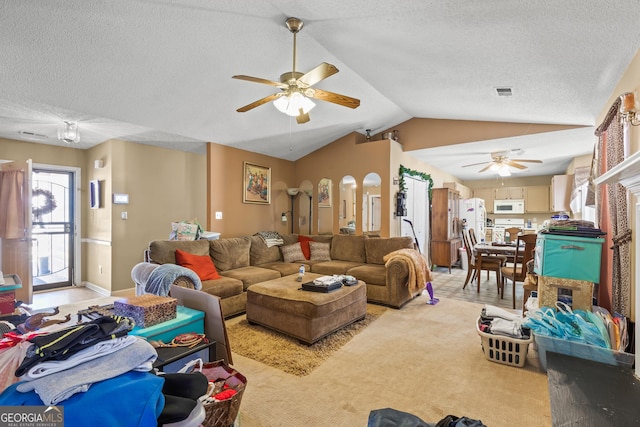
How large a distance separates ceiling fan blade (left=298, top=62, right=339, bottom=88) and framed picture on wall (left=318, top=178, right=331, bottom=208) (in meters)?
3.61

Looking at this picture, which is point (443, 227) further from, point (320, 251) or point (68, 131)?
point (68, 131)

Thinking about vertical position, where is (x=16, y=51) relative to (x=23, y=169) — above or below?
above

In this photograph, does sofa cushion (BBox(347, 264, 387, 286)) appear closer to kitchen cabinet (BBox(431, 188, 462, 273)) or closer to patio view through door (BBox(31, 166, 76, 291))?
kitchen cabinet (BBox(431, 188, 462, 273))

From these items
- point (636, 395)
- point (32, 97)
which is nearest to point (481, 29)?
point (636, 395)

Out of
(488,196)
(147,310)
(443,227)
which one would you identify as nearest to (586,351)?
(147,310)

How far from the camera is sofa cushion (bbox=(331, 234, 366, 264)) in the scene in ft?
16.0

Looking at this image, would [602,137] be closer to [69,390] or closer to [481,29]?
[481,29]

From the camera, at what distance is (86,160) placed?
5215 mm

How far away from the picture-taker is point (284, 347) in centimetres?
275

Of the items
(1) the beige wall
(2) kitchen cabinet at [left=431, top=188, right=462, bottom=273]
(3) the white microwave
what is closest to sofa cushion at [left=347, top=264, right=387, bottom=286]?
(1) the beige wall

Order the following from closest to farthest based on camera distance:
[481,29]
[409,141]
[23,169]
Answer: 1. [481,29]
2. [23,169]
3. [409,141]

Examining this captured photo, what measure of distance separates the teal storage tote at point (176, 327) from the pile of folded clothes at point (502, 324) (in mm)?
2344

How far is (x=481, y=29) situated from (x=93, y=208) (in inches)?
231

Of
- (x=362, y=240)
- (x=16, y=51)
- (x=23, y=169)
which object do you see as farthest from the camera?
(x=362, y=240)
